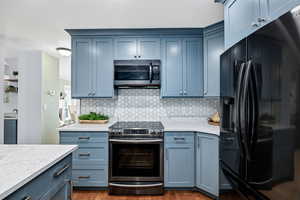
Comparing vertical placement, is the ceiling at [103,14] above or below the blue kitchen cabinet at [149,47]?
above

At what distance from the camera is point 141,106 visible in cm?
319

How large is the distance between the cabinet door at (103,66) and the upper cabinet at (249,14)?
181 cm

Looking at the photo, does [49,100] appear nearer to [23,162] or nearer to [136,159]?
[136,159]

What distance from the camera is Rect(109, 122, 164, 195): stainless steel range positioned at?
2451mm

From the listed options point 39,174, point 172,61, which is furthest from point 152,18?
point 39,174

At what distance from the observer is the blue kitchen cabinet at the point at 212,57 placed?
104 inches

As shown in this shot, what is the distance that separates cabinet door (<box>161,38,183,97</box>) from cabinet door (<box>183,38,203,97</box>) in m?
0.08

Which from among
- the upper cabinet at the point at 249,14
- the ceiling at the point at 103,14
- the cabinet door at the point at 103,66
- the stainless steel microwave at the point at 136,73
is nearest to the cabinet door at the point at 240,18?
the upper cabinet at the point at 249,14

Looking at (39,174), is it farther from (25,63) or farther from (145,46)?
(25,63)

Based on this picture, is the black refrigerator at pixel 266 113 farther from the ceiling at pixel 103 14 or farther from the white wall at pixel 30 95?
the white wall at pixel 30 95

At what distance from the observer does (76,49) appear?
291 centimetres

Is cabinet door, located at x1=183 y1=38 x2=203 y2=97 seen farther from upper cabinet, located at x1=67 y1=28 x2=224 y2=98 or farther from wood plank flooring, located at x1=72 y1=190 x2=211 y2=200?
wood plank flooring, located at x1=72 y1=190 x2=211 y2=200

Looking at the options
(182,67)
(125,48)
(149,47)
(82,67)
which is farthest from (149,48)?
(82,67)

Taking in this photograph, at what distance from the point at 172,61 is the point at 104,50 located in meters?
1.12
